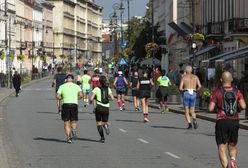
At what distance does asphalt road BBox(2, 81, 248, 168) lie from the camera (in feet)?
49.4

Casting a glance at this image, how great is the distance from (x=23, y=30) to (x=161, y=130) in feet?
356

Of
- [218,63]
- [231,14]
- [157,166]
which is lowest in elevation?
[157,166]

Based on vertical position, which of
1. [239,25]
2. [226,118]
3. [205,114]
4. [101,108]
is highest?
[239,25]

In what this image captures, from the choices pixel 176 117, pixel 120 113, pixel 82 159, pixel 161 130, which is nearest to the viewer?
pixel 82 159

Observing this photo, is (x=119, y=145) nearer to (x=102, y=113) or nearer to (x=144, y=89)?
(x=102, y=113)

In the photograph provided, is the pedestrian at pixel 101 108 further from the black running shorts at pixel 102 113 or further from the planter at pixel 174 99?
the planter at pixel 174 99

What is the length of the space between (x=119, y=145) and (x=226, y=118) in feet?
22.2

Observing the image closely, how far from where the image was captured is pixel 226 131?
12172 millimetres

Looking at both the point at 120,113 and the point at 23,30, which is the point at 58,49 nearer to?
the point at 23,30

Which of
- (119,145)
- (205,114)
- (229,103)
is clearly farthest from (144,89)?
(229,103)

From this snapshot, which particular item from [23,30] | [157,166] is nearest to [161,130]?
[157,166]

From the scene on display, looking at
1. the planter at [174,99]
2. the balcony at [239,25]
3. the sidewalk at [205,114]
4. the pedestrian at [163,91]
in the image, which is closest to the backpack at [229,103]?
the sidewalk at [205,114]

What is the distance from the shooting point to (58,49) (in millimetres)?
181500

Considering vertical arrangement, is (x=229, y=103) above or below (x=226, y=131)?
above
